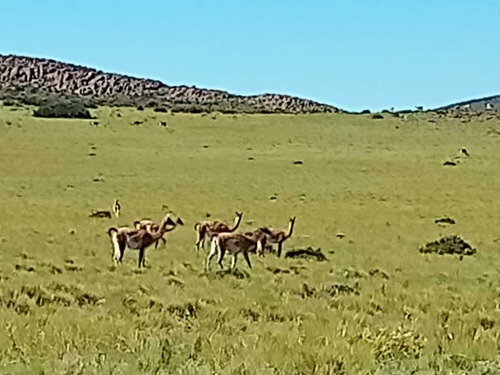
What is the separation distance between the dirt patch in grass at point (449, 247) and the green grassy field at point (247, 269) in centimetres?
41

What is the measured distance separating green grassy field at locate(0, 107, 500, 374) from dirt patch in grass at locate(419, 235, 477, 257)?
41cm

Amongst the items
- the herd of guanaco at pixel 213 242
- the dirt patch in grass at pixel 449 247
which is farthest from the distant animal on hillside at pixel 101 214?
the dirt patch in grass at pixel 449 247

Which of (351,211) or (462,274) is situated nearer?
(462,274)

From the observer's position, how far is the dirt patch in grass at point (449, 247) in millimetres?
23859

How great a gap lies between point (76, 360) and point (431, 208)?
96.1 ft

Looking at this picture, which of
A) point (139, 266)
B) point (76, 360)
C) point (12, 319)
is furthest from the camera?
point (139, 266)

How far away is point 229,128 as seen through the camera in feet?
229

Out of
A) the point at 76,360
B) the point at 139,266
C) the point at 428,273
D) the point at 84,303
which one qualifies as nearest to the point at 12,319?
the point at 84,303

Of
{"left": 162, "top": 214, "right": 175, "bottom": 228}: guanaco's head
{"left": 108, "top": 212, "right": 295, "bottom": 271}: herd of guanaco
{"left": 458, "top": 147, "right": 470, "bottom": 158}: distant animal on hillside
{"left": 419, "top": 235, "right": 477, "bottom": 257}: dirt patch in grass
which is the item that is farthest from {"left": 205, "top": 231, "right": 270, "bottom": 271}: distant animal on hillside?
{"left": 458, "top": 147, "right": 470, "bottom": 158}: distant animal on hillside

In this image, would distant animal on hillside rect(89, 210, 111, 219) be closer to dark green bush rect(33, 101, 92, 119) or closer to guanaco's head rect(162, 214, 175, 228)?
guanaco's head rect(162, 214, 175, 228)

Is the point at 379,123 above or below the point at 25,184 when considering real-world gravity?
above

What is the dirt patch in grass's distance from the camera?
2386 cm

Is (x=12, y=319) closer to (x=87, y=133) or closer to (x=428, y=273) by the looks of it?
(x=428, y=273)

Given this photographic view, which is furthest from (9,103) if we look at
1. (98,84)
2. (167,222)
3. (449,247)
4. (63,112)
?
(449,247)
